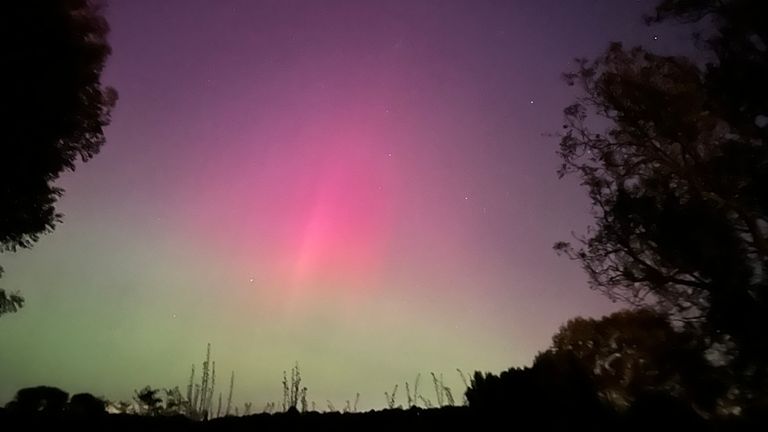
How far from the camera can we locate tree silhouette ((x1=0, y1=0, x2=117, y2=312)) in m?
13.3

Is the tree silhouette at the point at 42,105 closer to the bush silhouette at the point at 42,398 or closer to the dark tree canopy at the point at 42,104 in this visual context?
the dark tree canopy at the point at 42,104

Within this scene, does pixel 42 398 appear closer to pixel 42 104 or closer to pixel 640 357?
pixel 42 104

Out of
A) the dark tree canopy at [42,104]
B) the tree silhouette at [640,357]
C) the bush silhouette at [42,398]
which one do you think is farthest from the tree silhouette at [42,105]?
the tree silhouette at [640,357]

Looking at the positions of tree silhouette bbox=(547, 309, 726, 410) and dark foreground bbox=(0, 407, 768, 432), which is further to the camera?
tree silhouette bbox=(547, 309, 726, 410)

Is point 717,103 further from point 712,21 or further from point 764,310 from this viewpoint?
point 764,310

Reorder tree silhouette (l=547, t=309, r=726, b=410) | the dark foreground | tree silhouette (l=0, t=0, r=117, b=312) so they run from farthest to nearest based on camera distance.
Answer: tree silhouette (l=547, t=309, r=726, b=410), tree silhouette (l=0, t=0, r=117, b=312), the dark foreground

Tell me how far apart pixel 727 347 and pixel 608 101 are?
767 centimetres

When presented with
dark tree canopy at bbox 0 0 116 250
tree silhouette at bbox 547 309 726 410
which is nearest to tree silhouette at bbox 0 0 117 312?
dark tree canopy at bbox 0 0 116 250

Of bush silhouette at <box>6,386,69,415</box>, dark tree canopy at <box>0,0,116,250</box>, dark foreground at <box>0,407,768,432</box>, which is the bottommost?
dark foreground at <box>0,407,768,432</box>

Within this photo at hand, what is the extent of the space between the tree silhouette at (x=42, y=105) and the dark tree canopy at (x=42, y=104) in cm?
2

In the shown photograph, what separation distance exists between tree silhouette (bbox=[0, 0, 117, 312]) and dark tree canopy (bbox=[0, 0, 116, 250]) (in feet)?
0.06

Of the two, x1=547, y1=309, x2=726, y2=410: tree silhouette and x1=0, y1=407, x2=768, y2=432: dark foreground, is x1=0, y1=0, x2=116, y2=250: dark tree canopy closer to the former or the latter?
x1=0, y1=407, x2=768, y2=432: dark foreground

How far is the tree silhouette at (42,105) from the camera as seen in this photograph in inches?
525

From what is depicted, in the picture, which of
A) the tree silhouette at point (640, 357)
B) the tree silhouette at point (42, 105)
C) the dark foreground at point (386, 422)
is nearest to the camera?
the dark foreground at point (386, 422)
